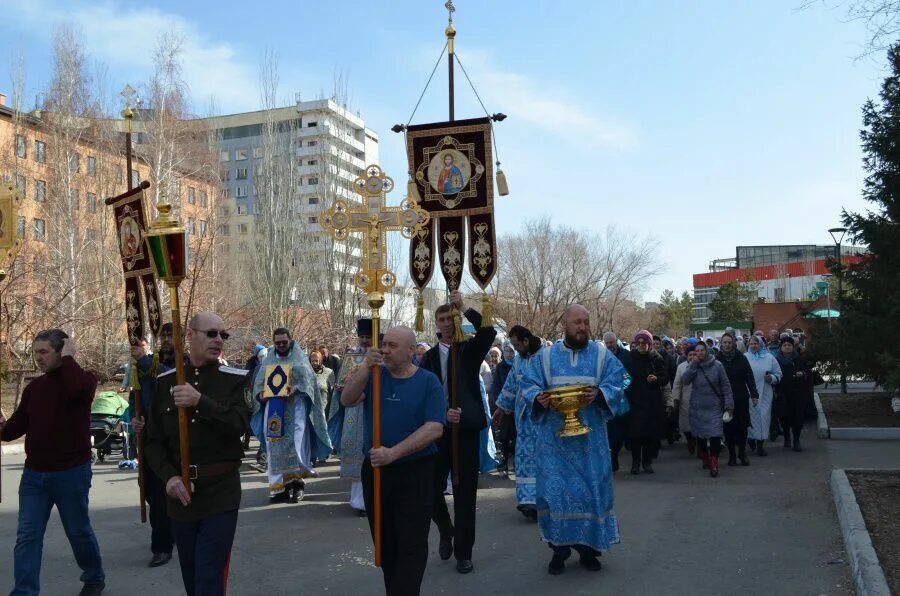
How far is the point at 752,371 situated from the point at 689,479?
2.89 metres

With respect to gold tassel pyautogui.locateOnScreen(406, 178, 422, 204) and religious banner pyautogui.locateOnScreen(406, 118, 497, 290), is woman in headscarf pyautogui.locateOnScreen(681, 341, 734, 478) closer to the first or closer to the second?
religious banner pyautogui.locateOnScreen(406, 118, 497, 290)

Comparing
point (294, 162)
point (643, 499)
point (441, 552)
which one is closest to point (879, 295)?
point (643, 499)

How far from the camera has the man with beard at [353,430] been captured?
889 centimetres

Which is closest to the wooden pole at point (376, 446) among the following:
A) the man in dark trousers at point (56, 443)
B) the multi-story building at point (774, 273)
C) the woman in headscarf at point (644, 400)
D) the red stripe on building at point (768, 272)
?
the man in dark trousers at point (56, 443)

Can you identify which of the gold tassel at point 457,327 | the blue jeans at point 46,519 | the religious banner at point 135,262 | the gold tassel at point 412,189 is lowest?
the blue jeans at point 46,519

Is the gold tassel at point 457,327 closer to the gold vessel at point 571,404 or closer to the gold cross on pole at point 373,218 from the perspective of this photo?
the gold cross on pole at point 373,218

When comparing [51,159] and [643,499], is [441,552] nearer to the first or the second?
[643,499]

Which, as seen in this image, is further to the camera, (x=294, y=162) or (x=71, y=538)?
(x=294, y=162)

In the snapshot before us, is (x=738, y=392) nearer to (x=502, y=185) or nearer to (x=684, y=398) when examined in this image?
(x=684, y=398)

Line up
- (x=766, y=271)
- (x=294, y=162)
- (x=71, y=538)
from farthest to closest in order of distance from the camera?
(x=766, y=271) → (x=294, y=162) → (x=71, y=538)

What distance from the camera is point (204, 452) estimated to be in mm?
4727

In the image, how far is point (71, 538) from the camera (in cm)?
612

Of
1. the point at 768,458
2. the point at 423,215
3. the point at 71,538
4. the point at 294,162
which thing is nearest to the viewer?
the point at 71,538

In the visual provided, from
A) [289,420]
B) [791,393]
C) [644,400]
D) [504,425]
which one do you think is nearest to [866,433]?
[791,393]
